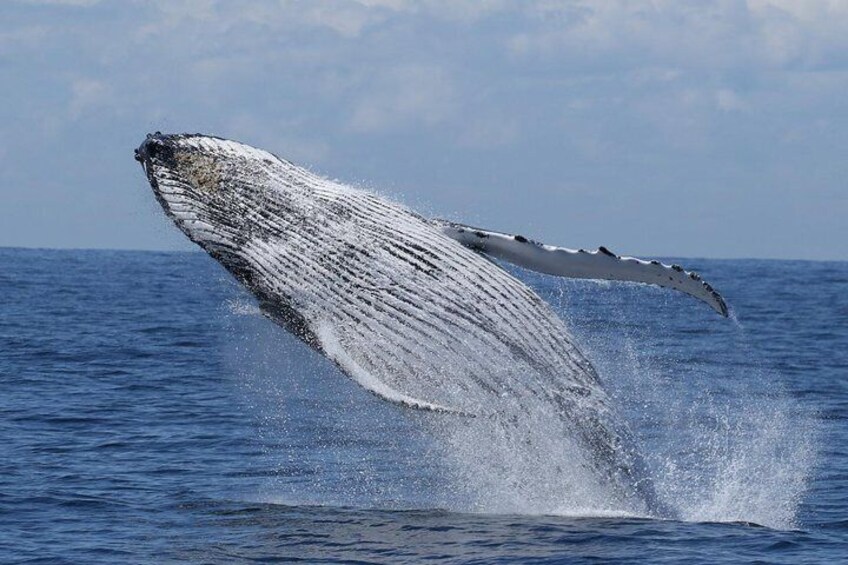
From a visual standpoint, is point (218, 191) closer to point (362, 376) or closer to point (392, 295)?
point (392, 295)

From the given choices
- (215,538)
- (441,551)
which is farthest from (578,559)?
(215,538)

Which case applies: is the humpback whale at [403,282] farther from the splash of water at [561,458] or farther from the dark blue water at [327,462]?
the dark blue water at [327,462]

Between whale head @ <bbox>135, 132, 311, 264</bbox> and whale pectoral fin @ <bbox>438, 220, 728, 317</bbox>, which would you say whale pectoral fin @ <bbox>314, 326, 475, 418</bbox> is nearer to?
whale head @ <bbox>135, 132, 311, 264</bbox>

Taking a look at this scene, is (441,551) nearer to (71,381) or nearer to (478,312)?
(478,312)

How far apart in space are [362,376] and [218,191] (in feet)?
7.91

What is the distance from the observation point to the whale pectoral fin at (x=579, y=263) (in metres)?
13.8

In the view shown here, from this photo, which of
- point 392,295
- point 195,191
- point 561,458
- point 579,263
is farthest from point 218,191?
point 561,458

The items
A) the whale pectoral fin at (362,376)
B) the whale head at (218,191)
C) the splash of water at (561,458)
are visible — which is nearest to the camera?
the whale pectoral fin at (362,376)

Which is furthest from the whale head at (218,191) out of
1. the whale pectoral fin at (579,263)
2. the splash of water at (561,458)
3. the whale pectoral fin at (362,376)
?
the whale pectoral fin at (579,263)

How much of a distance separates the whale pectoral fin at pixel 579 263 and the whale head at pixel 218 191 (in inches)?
66.1

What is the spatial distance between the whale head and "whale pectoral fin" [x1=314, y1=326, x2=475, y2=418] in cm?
121

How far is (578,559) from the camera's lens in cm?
1305

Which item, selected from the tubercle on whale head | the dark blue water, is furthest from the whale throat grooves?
the dark blue water

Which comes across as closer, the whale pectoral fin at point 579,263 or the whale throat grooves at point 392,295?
the whale throat grooves at point 392,295
